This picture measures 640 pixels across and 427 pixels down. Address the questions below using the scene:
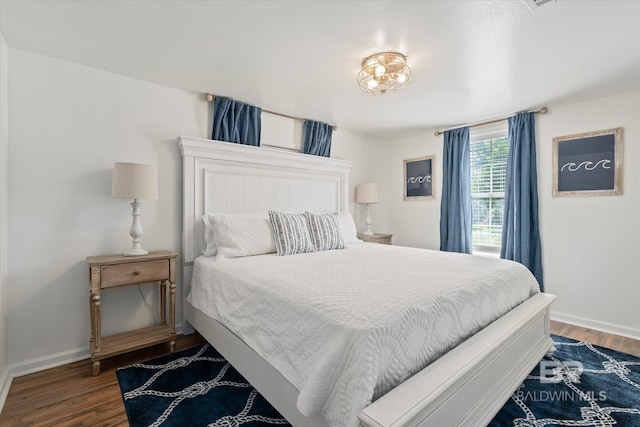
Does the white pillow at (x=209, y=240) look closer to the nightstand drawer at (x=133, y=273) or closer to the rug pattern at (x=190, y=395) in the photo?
the nightstand drawer at (x=133, y=273)

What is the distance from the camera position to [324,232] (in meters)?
2.91

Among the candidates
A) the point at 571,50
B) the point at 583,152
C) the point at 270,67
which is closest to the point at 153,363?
the point at 270,67

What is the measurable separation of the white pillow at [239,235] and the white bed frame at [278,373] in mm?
313

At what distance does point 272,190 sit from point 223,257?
1.06 meters

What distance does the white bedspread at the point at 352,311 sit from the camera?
3.64 feet

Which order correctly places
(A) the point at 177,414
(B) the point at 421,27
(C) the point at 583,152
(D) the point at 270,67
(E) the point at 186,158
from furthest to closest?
A: 1. (C) the point at 583,152
2. (E) the point at 186,158
3. (D) the point at 270,67
4. (B) the point at 421,27
5. (A) the point at 177,414

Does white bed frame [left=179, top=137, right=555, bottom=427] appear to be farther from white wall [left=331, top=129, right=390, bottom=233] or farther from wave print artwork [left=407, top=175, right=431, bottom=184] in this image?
wave print artwork [left=407, top=175, right=431, bottom=184]

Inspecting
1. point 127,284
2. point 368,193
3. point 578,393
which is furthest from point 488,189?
point 127,284

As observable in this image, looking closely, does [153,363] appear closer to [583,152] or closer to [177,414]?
[177,414]

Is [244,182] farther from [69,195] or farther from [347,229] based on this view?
[69,195]

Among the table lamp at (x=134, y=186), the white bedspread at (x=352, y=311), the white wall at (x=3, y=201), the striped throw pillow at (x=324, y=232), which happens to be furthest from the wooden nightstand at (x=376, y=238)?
the white wall at (x=3, y=201)

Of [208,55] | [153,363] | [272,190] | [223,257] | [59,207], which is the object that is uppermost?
[208,55]

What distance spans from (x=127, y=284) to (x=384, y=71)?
243 cm

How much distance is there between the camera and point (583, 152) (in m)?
2.94
